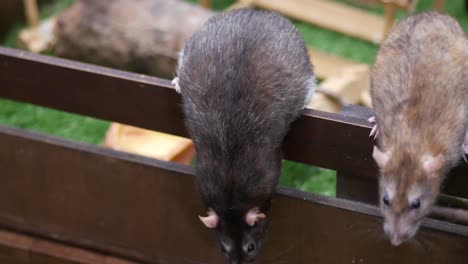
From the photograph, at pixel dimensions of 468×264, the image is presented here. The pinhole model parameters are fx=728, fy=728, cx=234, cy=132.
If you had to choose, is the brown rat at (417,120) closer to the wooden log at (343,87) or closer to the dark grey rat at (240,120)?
the dark grey rat at (240,120)

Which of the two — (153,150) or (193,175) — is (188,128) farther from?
(153,150)

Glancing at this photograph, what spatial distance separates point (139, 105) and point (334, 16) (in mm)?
3037

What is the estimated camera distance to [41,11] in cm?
684

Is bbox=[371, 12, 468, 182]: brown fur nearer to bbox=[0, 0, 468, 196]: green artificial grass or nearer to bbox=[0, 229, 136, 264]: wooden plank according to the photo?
bbox=[0, 229, 136, 264]: wooden plank

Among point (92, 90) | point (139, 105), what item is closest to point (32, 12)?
point (92, 90)

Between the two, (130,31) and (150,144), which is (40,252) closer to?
(150,144)

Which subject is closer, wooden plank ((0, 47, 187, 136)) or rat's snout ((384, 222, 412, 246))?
rat's snout ((384, 222, 412, 246))

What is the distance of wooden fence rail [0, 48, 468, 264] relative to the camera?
8.71ft

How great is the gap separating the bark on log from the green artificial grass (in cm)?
51

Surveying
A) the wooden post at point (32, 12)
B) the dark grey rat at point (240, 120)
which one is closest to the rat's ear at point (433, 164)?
the dark grey rat at point (240, 120)

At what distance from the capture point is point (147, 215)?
127 inches

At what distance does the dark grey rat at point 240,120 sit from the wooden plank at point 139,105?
0.10 metres

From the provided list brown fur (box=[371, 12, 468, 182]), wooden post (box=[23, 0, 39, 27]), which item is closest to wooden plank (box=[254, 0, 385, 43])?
wooden post (box=[23, 0, 39, 27])

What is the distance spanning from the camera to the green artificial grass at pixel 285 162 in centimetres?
440
